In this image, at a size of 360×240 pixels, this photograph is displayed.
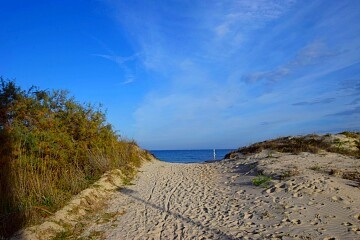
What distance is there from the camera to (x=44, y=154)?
1096 cm

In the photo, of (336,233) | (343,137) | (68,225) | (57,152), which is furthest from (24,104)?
(343,137)

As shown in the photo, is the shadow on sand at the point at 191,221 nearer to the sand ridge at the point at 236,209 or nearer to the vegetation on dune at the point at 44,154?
the sand ridge at the point at 236,209

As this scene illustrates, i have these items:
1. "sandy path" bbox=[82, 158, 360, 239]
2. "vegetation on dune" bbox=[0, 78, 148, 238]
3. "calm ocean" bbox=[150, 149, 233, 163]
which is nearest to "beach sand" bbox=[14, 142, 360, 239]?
"sandy path" bbox=[82, 158, 360, 239]

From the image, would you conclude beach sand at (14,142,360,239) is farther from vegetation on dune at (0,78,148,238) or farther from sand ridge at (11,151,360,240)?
vegetation on dune at (0,78,148,238)

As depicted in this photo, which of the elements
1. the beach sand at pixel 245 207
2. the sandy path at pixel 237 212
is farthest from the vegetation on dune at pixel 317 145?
the sandy path at pixel 237 212

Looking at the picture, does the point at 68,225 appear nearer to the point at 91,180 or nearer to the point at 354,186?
the point at 91,180

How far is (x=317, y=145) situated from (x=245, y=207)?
33.2ft

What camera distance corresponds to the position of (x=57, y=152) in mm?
11305

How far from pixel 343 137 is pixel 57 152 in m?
15.5

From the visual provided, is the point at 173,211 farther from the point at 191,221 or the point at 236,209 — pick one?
the point at 236,209

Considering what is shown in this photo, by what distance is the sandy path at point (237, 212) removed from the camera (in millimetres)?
7031

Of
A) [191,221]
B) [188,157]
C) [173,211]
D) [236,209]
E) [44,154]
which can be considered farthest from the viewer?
[188,157]

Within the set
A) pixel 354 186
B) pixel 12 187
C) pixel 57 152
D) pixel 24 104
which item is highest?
pixel 24 104

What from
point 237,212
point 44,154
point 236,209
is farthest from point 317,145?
point 44,154
